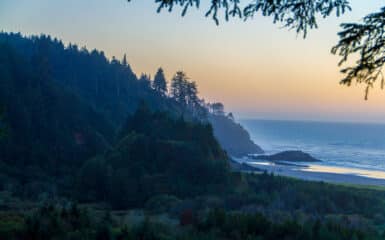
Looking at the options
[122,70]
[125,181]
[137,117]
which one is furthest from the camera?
[122,70]

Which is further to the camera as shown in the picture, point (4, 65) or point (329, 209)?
point (4, 65)

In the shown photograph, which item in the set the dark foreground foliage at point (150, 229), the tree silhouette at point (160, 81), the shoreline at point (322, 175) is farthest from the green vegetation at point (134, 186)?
the tree silhouette at point (160, 81)

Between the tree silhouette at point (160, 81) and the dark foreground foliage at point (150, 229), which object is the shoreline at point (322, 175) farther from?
the dark foreground foliage at point (150, 229)

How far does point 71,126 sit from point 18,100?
6.34m

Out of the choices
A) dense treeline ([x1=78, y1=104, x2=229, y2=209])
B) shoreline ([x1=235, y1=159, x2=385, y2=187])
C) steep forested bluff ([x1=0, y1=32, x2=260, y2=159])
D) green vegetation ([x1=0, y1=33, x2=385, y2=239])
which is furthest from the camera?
steep forested bluff ([x1=0, y1=32, x2=260, y2=159])

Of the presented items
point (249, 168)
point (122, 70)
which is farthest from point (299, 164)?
point (122, 70)

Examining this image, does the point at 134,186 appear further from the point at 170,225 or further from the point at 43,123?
the point at 43,123

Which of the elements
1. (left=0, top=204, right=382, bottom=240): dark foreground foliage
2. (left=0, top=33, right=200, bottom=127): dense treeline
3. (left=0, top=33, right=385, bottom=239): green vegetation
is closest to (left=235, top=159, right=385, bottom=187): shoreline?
(left=0, top=33, right=385, bottom=239): green vegetation

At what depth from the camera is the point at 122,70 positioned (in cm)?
8831

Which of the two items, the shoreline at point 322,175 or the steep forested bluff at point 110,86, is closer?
the shoreline at point 322,175

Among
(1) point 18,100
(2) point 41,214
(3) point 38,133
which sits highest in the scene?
(1) point 18,100

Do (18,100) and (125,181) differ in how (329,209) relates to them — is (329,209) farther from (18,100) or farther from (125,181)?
(18,100)

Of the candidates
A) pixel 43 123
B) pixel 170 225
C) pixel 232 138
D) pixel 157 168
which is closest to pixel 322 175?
pixel 157 168

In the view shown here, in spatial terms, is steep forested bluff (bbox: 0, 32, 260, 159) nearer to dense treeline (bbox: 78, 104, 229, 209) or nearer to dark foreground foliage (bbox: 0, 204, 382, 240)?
dense treeline (bbox: 78, 104, 229, 209)
